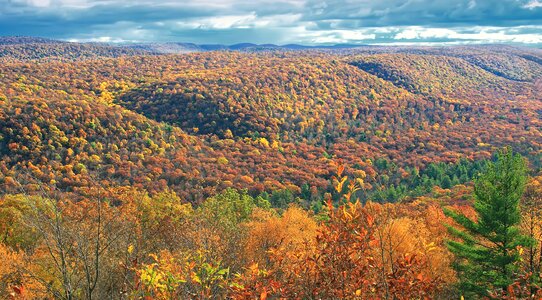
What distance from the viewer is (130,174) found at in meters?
87.8

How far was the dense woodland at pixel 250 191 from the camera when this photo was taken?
5.57 metres

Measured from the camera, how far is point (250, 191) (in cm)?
8975

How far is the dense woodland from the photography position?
18.3 ft

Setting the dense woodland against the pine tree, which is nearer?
the dense woodland

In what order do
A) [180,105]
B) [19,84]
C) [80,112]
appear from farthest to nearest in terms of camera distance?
[180,105]
[19,84]
[80,112]

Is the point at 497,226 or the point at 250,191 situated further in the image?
the point at 250,191

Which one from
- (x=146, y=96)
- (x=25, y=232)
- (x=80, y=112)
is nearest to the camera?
(x=25, y=232)

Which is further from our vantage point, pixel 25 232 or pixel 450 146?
pixel 450 146

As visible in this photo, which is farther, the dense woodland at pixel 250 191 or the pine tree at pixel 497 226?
the pine tree at pixel 497 226

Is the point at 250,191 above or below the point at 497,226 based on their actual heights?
below

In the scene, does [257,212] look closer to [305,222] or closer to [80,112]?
[305,222]

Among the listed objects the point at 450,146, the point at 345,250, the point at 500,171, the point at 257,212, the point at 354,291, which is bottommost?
the point at 450,146

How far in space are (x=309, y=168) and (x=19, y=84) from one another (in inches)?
4034

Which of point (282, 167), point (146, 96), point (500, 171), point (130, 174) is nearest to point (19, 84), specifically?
point (146, 96)
